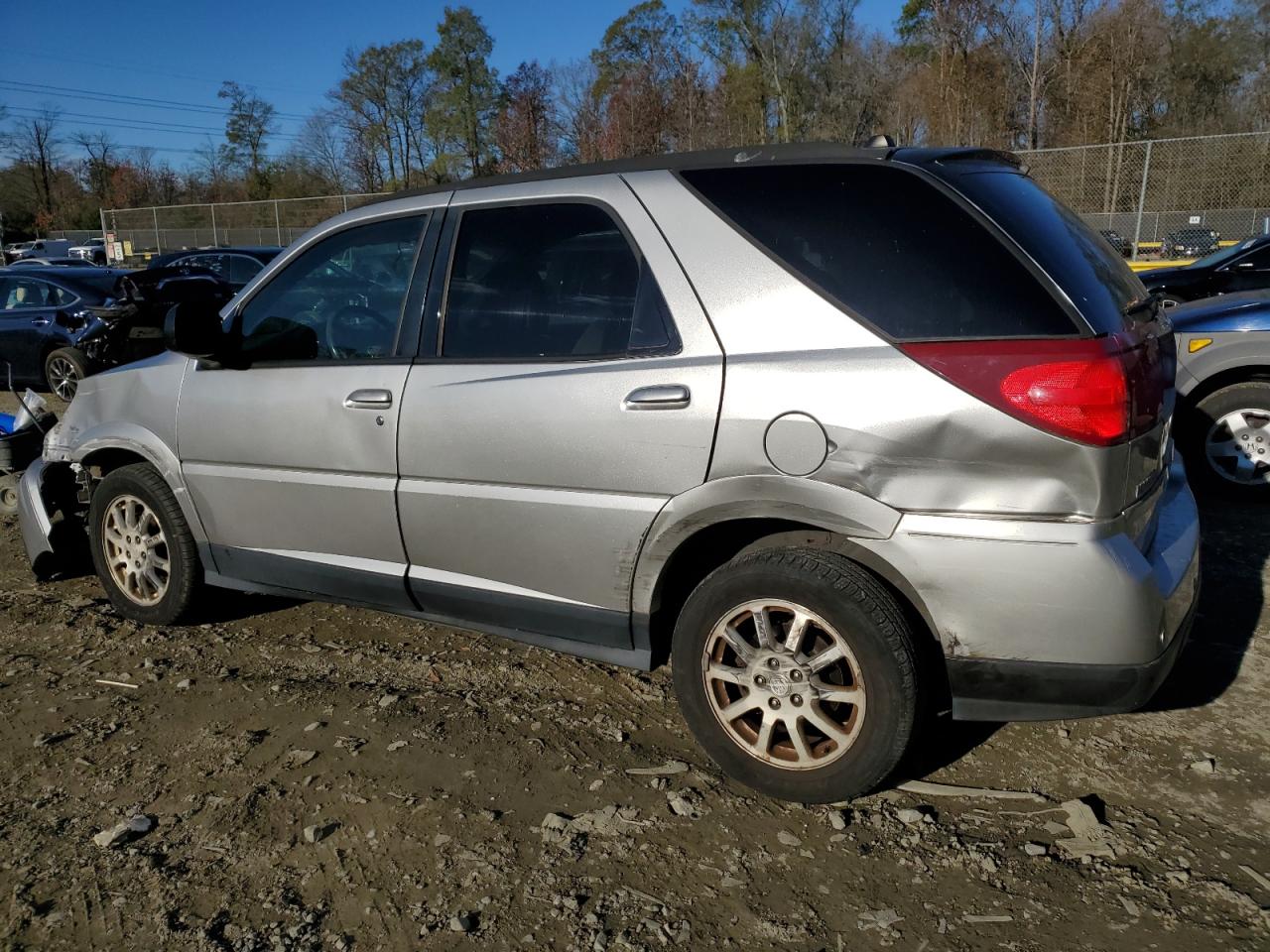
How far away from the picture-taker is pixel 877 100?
111ft

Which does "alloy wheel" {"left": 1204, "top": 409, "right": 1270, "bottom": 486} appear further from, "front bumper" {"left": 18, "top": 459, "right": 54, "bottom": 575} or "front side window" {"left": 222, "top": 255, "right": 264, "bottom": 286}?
"front side window" {"left": 222, "top": 255, "right": 264, "bottom": 286}

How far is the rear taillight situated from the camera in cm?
250

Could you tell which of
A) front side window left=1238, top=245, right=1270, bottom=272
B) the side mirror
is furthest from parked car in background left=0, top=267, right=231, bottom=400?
front side window left=1238, top=245, right=1270, bottom=272

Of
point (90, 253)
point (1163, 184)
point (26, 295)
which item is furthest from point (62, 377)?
point (90, 253)

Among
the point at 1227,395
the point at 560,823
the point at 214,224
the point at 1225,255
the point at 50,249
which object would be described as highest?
the point at 214,224

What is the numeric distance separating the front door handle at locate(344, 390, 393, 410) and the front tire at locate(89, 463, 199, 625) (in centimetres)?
119

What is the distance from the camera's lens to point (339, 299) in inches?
155

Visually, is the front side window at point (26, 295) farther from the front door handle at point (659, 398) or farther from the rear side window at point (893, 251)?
the rear side window at point (893, 251)

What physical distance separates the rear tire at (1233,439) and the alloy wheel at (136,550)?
5609 mm

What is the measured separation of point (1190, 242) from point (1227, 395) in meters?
11.6

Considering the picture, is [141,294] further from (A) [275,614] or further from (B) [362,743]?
(B) [362,743]

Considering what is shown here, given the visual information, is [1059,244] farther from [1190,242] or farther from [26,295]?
[1190,242]

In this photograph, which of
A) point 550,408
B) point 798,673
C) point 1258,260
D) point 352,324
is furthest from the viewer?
point 1258,260

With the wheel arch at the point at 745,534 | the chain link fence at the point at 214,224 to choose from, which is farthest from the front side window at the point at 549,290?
the chain link fence at the point at 214,224
